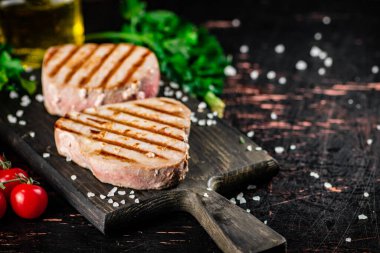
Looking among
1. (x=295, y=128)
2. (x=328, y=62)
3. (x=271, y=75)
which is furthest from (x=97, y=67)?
(x=328, y=62)

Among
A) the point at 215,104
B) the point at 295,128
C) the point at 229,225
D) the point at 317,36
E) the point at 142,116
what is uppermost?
the point at 317,36

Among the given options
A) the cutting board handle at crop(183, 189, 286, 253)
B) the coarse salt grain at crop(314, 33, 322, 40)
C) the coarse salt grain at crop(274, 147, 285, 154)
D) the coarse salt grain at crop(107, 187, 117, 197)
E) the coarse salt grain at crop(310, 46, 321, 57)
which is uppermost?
the coarse salt grain at crop(314, 33, 322, 40)

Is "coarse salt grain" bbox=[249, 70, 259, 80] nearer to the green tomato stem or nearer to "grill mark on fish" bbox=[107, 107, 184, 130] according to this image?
the green tomato stem

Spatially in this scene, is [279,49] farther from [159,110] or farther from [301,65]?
[159,110]

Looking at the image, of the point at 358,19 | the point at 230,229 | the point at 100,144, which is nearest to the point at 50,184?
the point at 100,144

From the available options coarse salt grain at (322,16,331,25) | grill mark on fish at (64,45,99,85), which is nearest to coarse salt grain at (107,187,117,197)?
grill mark on fish at (64,45,99,85)

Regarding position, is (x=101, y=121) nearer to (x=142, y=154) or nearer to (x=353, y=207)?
(x=142, y=154)
